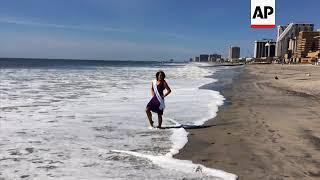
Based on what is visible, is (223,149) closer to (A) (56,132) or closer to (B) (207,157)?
(B) (207,157)

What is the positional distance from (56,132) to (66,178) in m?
3.20

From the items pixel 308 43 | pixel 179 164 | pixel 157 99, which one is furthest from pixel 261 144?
pixel 308 43

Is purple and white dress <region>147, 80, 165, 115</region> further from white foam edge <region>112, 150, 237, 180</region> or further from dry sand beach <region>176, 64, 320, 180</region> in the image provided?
white foam edge <region>112, 150, 237, 180</region>

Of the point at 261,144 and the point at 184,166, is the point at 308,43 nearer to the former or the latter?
the point at 261,144

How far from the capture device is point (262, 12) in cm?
693

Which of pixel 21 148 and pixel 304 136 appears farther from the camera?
pixel 304 136

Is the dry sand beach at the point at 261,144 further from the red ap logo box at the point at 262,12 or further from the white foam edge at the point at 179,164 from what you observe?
the red ap logo box at the point at 262,12

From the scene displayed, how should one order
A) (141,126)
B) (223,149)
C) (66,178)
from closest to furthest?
1. (66,178)
2. (223,149)
3. (141,126)

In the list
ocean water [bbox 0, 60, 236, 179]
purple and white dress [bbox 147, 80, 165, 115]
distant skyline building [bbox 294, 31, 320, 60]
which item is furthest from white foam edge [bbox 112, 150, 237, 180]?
distant skyline building [bbox 294, 31, 320, 60]

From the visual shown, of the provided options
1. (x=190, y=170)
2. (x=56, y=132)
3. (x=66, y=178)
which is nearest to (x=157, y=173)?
(x=190, y=170)

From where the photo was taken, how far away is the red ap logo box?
6883 millimetres

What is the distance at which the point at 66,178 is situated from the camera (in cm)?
548

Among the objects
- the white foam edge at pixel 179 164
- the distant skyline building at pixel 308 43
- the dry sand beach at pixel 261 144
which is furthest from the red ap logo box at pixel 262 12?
the distant skyline building at pixel 308 43

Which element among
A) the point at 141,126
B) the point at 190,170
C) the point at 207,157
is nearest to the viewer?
the point at 190,170
